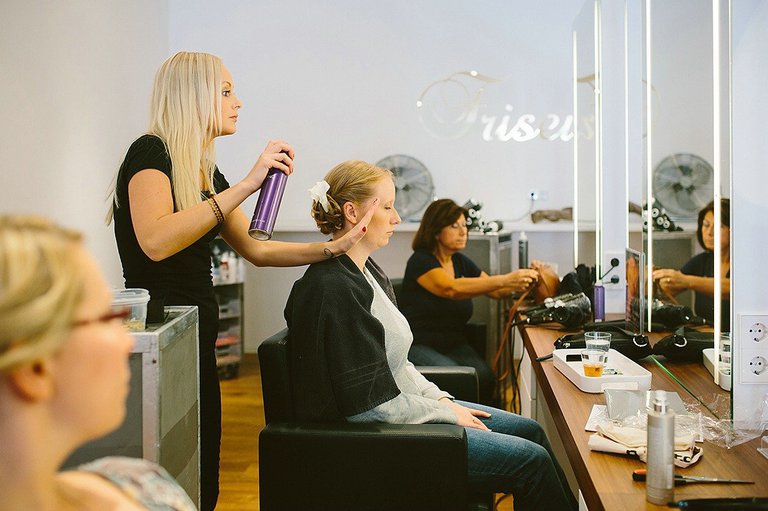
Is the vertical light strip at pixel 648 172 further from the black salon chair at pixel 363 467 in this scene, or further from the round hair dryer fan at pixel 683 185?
the black salon chair at pixel 363 467

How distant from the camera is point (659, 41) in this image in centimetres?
268

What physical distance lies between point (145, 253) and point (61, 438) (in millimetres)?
1261

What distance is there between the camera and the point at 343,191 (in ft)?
7.22

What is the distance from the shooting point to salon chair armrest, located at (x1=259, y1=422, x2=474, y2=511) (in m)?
1.76

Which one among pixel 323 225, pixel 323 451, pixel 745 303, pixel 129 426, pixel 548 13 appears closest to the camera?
pixel 129 426

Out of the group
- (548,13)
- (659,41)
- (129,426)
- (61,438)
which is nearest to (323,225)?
(129,426)

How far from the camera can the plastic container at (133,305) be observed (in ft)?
4.65

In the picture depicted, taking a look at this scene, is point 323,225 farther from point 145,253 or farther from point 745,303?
point 745,303

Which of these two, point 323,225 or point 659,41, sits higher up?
point 659,41

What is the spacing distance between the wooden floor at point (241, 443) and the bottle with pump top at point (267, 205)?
4.84 feet

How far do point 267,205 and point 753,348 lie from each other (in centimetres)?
112

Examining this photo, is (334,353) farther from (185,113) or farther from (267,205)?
(185,113)

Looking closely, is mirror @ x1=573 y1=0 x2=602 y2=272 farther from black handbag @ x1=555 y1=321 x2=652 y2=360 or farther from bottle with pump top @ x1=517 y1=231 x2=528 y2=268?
black handbag @ x1=555 y1=321 x2=652 y2=360

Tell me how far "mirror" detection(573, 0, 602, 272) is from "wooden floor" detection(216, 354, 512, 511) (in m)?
1.74
